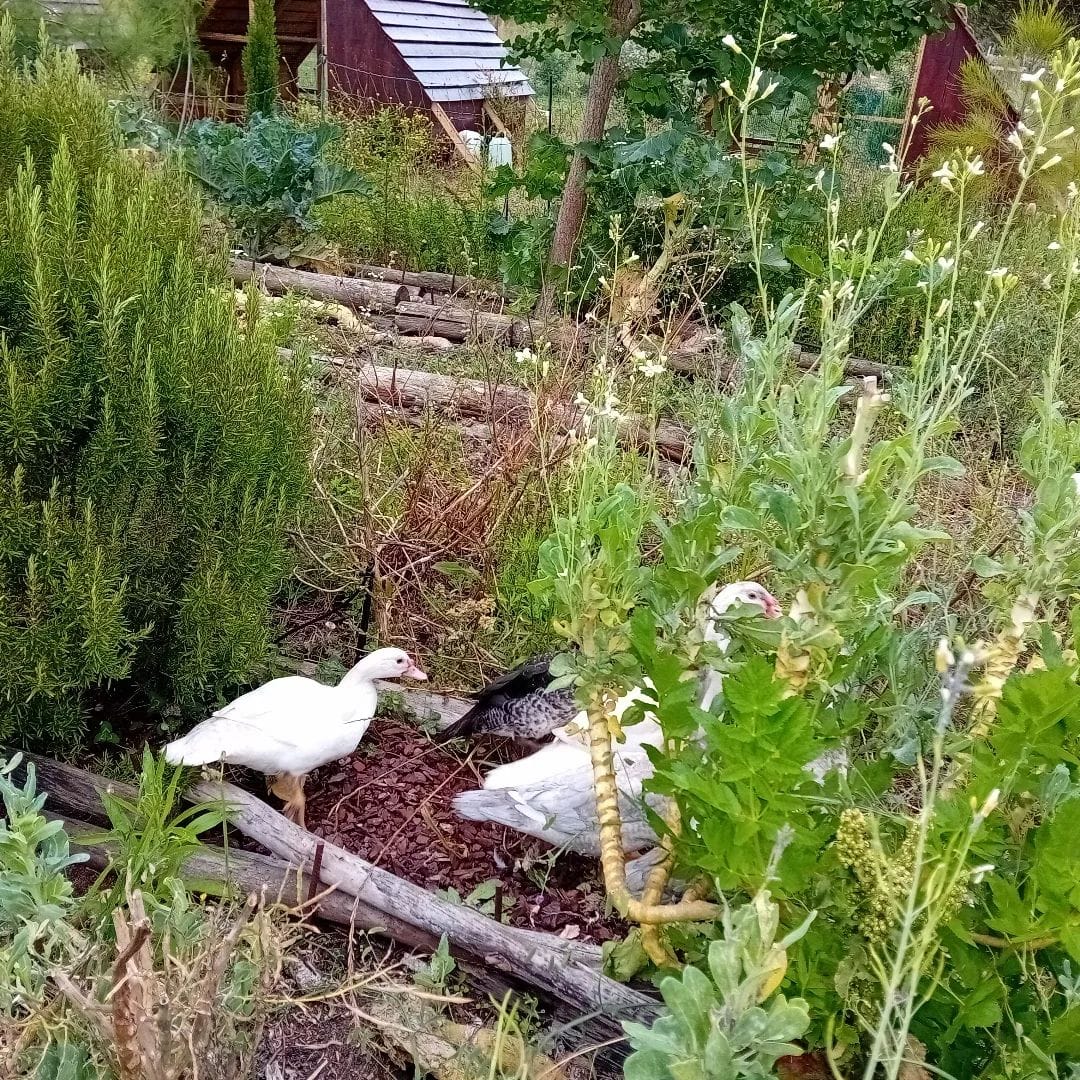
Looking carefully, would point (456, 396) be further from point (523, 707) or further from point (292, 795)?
point (292, 795)

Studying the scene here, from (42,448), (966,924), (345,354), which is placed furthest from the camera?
(345,354)

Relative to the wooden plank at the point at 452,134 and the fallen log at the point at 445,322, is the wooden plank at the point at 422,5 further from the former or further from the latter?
the fallen log at the point at 445,322

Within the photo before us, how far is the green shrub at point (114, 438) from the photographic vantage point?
7.22 ft

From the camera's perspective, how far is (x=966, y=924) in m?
1.50

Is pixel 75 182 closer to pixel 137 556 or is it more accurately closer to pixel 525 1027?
pixel 137 556

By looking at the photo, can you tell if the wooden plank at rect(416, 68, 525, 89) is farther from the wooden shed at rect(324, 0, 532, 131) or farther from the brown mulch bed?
the brown mulch bed

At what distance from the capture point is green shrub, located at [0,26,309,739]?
2201mm

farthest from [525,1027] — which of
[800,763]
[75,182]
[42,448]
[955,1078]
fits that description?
[75,182]

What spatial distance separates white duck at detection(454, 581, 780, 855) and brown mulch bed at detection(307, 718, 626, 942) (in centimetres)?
11

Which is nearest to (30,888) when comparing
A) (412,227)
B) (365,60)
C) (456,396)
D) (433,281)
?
(456,396)

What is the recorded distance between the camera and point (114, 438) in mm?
2277

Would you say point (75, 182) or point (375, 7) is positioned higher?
point (375, 7)

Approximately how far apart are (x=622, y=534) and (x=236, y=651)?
1.26 m

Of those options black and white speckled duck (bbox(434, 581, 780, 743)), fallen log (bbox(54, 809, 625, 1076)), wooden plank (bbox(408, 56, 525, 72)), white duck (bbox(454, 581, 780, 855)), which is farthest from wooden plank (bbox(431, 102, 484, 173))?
fallen log (bbox(54, 809, 625, 1076))
